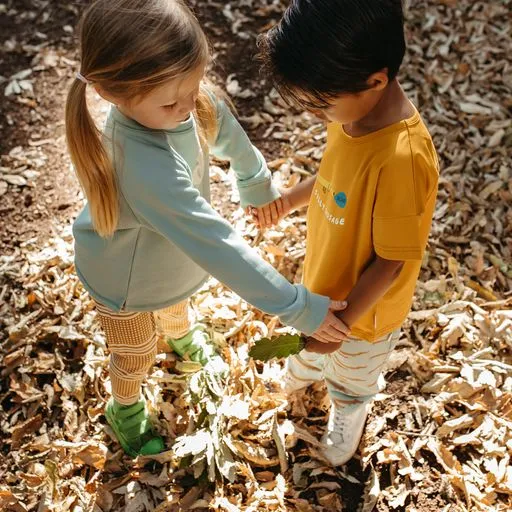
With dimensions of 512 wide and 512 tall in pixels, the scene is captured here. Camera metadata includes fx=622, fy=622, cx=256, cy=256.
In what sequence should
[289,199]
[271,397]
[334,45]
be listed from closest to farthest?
[334,45] < [289,199] < [271,397]

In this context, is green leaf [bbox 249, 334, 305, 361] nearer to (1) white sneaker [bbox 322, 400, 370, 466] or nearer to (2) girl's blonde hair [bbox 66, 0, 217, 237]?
(1) white sneaker [bbox 322, 400, 370, 466]

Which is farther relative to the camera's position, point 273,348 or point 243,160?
point 243,160

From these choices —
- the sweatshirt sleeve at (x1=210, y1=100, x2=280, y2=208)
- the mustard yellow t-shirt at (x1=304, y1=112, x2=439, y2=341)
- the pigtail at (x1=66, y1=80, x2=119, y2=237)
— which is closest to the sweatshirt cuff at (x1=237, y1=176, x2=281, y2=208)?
the sweatshirt sleeve at (x1=210, y1=100, x2=280, y2=208)

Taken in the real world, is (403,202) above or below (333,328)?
above

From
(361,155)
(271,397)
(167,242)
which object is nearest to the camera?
(361,155)

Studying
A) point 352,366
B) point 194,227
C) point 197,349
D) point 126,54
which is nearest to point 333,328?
point 352,366

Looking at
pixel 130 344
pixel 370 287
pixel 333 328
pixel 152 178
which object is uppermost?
pixel 152 178

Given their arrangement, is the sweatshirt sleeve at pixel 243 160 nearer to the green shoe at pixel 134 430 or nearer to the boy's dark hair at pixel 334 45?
the boy's dark hair at pixel 334 45

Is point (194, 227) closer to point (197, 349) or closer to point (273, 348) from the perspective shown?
point (273, 348)

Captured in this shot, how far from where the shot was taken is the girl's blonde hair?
1.47m

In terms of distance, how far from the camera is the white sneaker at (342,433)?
2.27m

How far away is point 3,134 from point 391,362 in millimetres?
2475

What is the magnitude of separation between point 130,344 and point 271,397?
0.74 metres

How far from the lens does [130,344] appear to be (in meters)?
2.04
